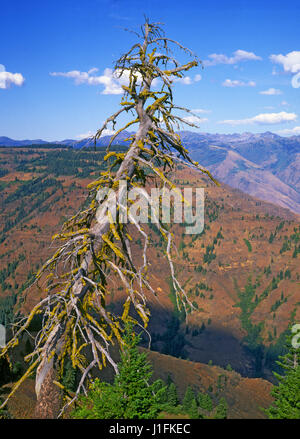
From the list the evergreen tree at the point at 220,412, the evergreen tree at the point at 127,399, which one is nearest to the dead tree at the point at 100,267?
the evergreen tree at the point at 127,399

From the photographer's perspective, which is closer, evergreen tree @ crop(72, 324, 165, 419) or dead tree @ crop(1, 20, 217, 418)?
dead tree @ crop(1, 20, 217, 418)

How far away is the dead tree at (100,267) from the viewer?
5.01m

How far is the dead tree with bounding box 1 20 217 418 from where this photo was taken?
5008 millimetres

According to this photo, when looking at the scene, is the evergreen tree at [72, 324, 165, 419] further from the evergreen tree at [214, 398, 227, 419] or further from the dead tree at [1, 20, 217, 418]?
the evergreen tree at [214, 398, 227, 419]

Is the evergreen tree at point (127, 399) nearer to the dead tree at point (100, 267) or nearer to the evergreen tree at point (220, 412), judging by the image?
the dead tree at point (100, 267)

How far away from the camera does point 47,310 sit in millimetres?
5219

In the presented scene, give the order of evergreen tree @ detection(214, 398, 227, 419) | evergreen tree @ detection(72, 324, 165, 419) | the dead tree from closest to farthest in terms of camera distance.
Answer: the dead tree → evergreen tree @ detection(72, 324, 165, 419) → evergreen tree @ detection(214, 398, 227, 419)

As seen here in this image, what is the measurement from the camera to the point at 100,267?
5.45 metres

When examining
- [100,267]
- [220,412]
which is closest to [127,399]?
[100,267]

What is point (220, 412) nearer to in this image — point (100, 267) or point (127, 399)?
point (127, 399)

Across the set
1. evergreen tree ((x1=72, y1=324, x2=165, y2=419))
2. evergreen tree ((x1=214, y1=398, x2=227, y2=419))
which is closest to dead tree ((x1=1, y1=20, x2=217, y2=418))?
evergreen tree ((x1=72, y1=324, x2=165, y2=419))

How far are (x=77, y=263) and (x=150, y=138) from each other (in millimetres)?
2807
